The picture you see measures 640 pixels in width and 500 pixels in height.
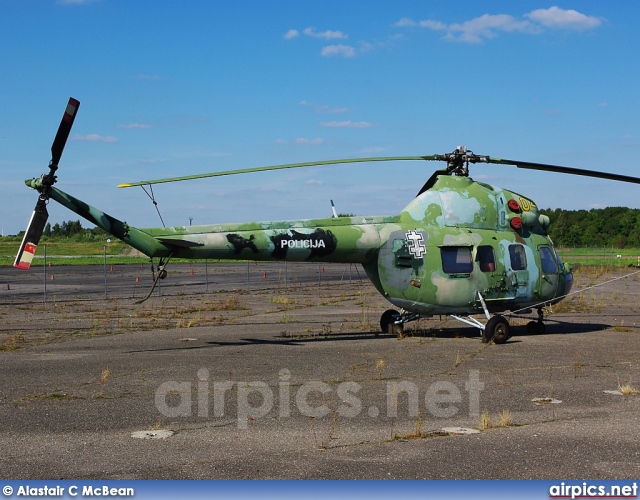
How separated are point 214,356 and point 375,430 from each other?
7334 millimetres

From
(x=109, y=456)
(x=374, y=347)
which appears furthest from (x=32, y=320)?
(x=109, y=456)

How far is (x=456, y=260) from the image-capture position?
19.1 meters

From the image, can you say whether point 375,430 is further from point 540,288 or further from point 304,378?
point 540,288

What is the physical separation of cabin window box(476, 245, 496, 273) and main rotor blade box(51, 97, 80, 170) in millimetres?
10146

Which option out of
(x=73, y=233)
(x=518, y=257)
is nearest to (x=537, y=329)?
(x=518, y=257)

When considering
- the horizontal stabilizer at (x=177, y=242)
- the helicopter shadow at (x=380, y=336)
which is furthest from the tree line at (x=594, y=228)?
the horizontal stabilizer at (x=177, y=242)

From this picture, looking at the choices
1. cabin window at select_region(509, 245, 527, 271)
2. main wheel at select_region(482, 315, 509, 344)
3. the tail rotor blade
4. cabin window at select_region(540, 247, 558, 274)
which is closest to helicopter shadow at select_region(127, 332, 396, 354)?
main wheel at select_region(482, 315, 509, 344)

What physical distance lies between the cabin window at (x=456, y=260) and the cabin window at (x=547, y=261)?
8.06 feet

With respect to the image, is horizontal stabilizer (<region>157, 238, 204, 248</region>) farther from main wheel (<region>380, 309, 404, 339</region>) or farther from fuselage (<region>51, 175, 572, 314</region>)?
main wheel (<region>380, 309, 404, 339</region>)

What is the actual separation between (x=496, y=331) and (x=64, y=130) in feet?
36.0

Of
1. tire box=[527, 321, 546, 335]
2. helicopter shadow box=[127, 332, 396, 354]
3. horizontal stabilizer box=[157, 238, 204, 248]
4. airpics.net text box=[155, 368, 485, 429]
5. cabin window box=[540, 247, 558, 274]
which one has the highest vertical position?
horizontal stabilizer box=[157, 238, 204, 248]

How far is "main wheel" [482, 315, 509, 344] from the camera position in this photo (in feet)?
61.2

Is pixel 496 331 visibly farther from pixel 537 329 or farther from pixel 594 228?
pixel 594 228

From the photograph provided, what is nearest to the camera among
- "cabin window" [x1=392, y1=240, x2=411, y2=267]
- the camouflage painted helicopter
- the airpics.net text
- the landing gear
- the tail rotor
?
the airpics.net text
